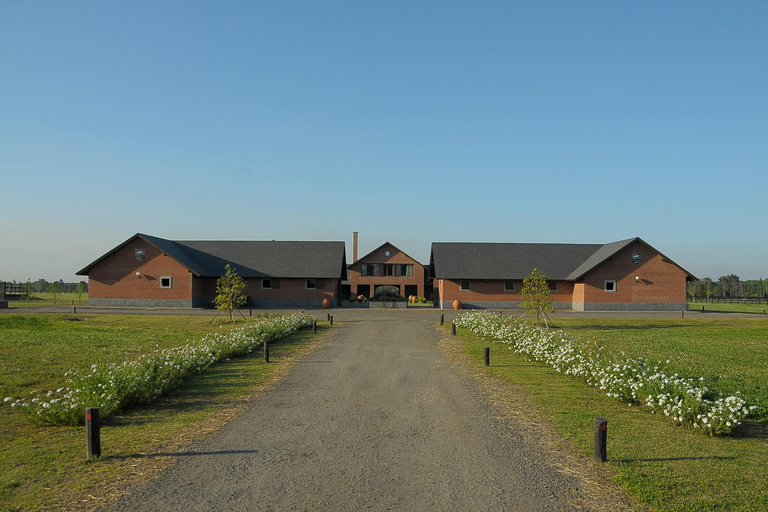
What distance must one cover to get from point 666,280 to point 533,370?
36656 millimetres

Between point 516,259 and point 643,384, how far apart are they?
41175 mm

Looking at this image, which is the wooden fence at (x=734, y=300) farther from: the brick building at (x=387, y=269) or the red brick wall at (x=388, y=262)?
the brick building at (x=387, y=269)

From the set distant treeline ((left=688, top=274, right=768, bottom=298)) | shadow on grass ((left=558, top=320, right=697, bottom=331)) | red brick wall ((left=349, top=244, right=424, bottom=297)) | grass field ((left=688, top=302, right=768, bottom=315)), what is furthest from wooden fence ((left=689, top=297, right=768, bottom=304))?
shadow on grass ((left=558, top=320, right=697, bottom=331))

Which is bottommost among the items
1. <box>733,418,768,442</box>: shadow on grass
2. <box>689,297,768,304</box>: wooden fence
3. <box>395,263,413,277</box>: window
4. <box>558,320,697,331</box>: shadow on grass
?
<box>689,297,768,304</box>: wooden fence

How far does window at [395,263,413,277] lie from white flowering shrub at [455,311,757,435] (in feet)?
131

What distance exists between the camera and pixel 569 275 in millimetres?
48344

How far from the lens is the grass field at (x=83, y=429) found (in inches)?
243

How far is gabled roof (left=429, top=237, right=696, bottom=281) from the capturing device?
48.2 meters

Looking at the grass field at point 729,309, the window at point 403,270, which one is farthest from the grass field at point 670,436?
the window at point 403,270

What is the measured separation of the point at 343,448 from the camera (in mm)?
7625

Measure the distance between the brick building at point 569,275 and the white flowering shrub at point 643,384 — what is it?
3009 cm

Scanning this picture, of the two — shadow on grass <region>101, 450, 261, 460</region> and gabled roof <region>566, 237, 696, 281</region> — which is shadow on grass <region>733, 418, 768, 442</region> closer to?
shadow on grass <region>101, 450, 261, 460</region>

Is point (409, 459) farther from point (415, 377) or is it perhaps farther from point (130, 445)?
point (415, 377)

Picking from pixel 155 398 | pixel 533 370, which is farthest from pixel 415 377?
pixel 155 398
